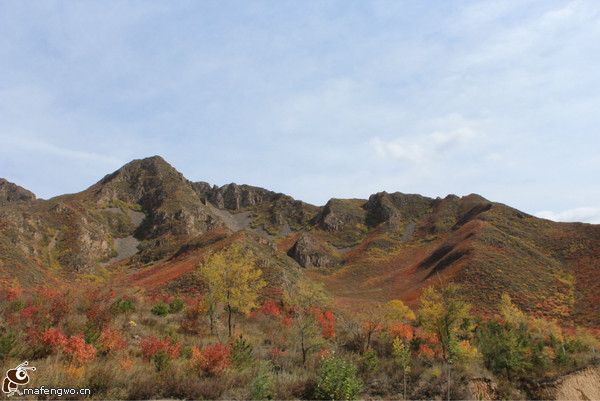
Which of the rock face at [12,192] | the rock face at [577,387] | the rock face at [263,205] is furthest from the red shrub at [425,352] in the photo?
the rock face at [12,192]

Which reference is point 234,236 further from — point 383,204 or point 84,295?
point 383,204

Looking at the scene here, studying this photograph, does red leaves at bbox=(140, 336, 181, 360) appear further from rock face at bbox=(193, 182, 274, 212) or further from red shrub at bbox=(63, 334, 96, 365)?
rock face at bbox=(193, 182, 274, 212)

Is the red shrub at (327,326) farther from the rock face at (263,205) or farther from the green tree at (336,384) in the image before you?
the rock face at (263,205)

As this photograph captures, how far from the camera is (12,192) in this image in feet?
429

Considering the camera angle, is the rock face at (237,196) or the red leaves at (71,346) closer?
the red leaves at (71,346)

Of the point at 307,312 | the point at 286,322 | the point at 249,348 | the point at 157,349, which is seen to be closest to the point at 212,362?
the point at 157,349

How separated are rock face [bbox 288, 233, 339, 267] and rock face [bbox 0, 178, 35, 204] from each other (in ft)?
314

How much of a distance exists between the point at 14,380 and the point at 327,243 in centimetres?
9914

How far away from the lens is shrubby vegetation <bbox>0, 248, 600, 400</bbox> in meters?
12.2

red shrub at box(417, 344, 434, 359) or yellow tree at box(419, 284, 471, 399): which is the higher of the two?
yellow tree at box(419, 284, 471, 399)

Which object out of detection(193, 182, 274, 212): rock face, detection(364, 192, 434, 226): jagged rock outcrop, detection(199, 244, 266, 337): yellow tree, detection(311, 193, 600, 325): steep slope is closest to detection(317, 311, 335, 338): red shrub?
detection(199, 244, 266, 337): yellow tree

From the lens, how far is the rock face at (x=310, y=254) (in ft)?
297

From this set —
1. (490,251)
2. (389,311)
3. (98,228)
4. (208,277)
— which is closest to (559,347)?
(389,311)

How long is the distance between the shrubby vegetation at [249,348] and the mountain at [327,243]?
5.32m
